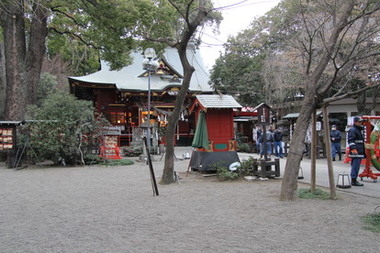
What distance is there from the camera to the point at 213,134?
11.9 m

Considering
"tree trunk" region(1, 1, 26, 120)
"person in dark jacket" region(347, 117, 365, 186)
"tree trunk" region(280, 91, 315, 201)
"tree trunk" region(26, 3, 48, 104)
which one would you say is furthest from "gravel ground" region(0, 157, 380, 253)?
"tree trunk" region(26, 3, 48, 104)

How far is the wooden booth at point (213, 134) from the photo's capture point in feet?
38.2

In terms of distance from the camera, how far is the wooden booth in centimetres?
1165

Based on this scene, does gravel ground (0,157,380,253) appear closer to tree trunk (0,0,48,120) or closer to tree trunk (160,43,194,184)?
tree trunk (160,43,194,184)

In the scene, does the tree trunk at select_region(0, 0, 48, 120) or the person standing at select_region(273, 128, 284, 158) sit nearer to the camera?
the tree trunk at select_region(0, 0, 48, 120)

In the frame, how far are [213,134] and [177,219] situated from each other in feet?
19.8

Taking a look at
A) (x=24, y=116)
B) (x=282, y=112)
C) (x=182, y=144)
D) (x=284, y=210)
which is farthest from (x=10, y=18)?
(x=282, y=112)

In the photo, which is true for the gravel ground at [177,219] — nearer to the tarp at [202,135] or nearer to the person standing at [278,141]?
the tarp at [202,135]

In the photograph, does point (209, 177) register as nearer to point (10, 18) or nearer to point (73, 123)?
point (73, 123)

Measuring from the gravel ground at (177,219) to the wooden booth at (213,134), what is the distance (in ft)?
5.70

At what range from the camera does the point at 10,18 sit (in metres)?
16.8

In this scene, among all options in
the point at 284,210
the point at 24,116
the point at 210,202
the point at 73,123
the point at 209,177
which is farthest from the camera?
the point at 24,116

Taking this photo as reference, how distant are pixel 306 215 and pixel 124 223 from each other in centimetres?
322

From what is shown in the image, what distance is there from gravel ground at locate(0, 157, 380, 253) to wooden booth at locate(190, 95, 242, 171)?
1.74 meters
